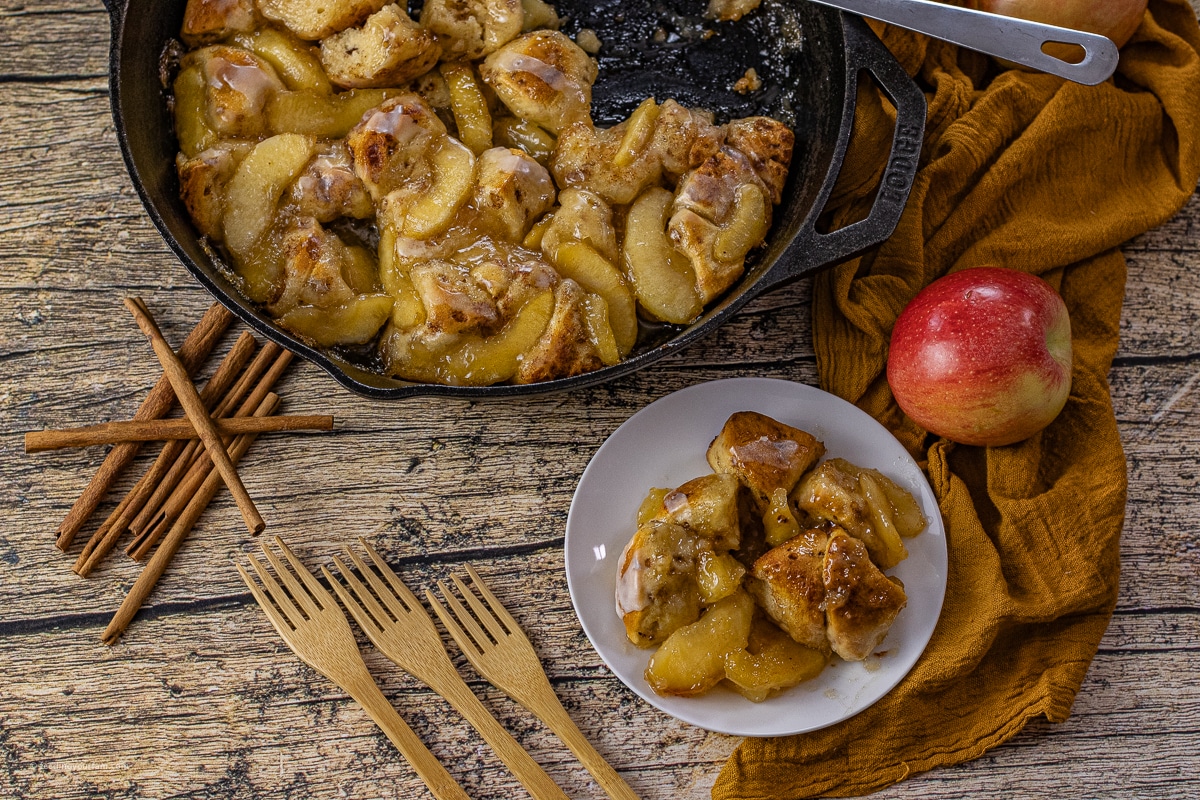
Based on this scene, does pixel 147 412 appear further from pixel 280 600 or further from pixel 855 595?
pixel 855 595

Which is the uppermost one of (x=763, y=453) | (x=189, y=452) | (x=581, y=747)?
(x=763, y=453)

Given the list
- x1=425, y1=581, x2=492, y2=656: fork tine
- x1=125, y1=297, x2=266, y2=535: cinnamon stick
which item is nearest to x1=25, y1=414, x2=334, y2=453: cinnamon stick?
x1=125, y1=297, x2=266, y2=535: cinnamon stick

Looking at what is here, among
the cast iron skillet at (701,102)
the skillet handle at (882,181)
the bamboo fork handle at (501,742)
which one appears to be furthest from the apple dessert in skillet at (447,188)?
the bamboo fork handle at (501,742)

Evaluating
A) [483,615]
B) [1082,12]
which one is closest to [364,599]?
[483,615]

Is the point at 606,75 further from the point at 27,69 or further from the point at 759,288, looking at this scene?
the point at 27,69

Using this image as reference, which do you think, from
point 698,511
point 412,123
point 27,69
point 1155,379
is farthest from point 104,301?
point 1155,379

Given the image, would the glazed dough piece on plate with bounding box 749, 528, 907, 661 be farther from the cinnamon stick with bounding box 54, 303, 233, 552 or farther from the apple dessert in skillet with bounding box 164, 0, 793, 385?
the cinnamon stick with bounding box 54, 303, 233, 552

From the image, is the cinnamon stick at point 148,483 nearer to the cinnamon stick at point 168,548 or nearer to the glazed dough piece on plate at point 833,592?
the cinnamon stick at point 168,548
